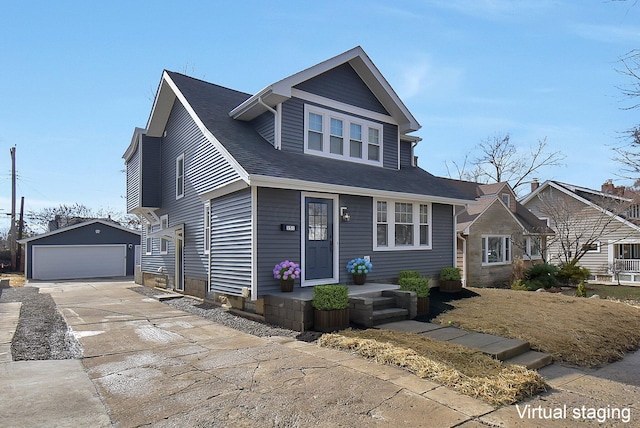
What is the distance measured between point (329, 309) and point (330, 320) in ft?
0.63

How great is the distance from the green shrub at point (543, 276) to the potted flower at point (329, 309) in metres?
13.8

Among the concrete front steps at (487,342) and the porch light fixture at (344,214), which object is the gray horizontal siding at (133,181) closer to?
the porch light fixture at (344,214)

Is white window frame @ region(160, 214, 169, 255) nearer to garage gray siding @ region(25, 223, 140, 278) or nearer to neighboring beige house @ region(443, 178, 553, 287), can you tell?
neighboring beige house @ region(443, 178, 553, 287)

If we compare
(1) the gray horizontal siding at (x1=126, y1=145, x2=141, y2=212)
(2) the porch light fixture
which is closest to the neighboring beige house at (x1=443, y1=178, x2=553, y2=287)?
(2) the porch light fixture

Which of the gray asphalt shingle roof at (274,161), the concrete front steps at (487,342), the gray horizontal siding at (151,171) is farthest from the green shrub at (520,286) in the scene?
the gray horizontal siding at (151,171)

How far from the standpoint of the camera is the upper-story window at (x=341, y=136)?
10.8 m

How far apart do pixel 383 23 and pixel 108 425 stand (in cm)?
886

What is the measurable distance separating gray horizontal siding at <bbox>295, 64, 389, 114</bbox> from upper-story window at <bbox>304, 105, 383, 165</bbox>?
476 mm

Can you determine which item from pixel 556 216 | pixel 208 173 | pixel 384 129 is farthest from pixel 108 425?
pixel 556 216

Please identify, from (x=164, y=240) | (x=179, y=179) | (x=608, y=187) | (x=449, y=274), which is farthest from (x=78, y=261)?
(x=608, y=187)

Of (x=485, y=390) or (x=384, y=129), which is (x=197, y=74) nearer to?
(x=384, y=129)

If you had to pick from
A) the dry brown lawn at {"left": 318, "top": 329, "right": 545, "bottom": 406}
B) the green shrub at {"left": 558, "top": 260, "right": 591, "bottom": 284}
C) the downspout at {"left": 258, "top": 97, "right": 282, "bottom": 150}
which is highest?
the downspout at {"left": 258, "top": 97, "right": 282, "bottom": 150}

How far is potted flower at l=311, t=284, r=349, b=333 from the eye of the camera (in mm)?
7324

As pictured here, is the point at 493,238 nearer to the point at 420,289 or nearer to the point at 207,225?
the point at 420,289
